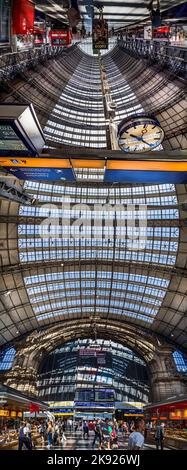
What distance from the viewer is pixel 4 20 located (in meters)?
10.1

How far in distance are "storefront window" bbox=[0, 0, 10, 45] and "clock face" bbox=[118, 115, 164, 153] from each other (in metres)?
6.25

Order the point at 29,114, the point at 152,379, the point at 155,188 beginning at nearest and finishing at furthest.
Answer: the point at 29,114 → the point at 155,188 → the point at 152,379

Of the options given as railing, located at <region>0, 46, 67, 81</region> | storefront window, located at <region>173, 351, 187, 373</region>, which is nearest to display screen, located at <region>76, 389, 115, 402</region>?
storefront window, located at <region>173, 351, 187, 373</region>

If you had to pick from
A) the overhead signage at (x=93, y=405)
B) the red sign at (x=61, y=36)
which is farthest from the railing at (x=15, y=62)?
the overhead signage at (x=93, y=405)

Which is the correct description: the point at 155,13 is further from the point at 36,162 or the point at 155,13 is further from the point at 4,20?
the point at 36,162

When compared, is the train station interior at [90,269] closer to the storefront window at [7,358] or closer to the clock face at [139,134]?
the storefront window at [7,358]

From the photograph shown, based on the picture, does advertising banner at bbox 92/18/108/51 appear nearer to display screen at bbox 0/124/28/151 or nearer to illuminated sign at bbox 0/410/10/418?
display screen at bbox 0/124/28/151

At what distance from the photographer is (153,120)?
22.9ft

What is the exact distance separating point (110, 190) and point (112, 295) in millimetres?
16128

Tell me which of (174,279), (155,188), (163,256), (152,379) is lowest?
(152,379)

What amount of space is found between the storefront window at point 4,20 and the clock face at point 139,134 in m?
6.25

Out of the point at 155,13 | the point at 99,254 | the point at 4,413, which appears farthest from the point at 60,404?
the point at 155,13
